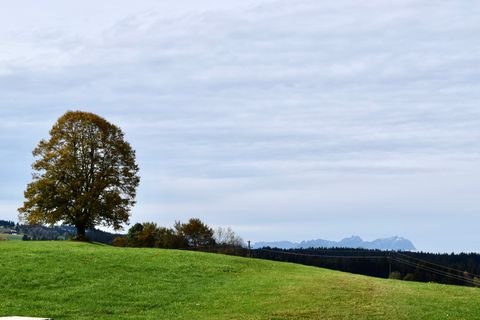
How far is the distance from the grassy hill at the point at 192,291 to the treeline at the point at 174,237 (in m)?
Result: 36.1

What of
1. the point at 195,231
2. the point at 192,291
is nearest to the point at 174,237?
the point at 195,231

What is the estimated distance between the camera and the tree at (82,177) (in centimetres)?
7306

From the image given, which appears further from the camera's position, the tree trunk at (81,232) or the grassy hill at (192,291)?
the tree trunk at (81,232)

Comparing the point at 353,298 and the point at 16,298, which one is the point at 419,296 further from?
the point at 16,298

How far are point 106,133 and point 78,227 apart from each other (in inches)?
426

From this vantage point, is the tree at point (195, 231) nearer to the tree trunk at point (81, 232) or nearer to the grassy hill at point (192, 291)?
the tree trunk at point (81, 232)

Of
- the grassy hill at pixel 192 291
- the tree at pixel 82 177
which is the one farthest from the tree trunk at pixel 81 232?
the grassy hill at pixel 192 291

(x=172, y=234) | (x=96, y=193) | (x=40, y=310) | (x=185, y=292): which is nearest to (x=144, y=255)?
(x=185, y=292)

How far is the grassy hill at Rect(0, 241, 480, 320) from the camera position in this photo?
32531 millimetres

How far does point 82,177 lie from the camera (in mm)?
73875

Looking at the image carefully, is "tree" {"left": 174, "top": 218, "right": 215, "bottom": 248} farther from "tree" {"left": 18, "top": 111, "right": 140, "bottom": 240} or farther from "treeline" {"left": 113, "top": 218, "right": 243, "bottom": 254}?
"tree" {"left": 18, "top": 111, "right": 140, "bottom": 240}

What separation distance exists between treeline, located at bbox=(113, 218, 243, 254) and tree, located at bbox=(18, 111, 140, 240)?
13878 millimetres

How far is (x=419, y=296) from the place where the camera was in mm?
37688

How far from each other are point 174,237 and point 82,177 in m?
23.3
